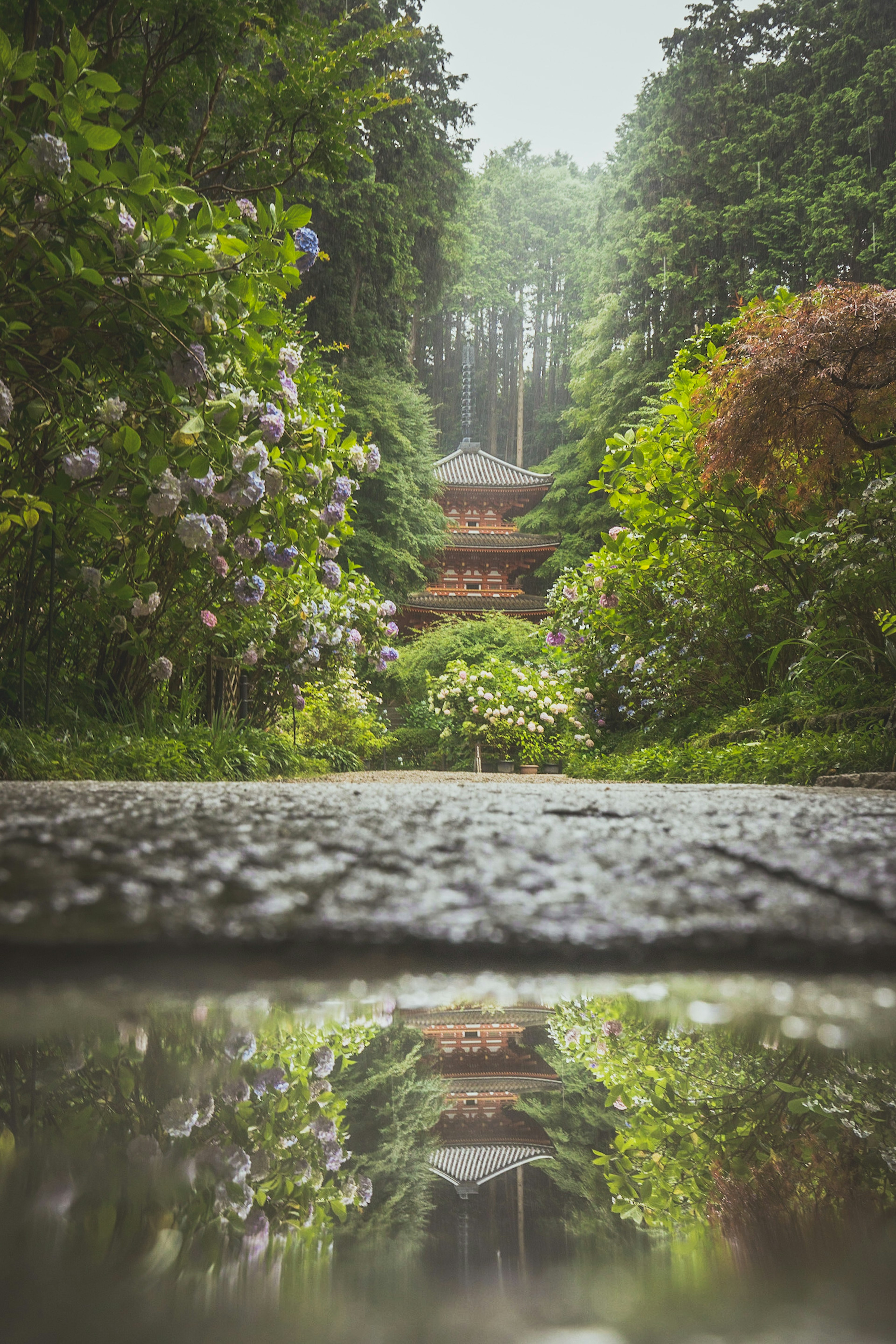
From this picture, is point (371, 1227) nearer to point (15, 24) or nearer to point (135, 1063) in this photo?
point (135, 1063)

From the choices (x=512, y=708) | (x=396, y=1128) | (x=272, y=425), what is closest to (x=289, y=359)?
(x=272, y=425)

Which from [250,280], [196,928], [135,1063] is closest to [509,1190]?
[135,1063]

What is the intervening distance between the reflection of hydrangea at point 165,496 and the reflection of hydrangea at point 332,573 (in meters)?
2.13

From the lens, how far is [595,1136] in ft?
1.22

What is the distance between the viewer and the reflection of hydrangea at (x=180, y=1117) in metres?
0.36

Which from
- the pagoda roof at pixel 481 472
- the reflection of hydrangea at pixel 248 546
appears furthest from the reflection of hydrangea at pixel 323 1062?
the pagoda roof at pixel 481 472

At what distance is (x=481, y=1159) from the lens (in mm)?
353

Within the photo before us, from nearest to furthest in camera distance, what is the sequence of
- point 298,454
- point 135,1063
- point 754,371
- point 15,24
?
1. point 135,1063
2. point 15,24
3. point 298,454
4. point 754,371

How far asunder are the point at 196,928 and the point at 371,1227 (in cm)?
41

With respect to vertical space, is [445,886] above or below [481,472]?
below

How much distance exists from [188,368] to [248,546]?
1068 millimetres

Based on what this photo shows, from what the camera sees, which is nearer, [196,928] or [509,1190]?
[509,1190]

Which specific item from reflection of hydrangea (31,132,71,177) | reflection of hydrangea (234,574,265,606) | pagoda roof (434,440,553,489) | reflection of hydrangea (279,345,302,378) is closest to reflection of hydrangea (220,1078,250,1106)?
reflection of hydrangea (31,132,71,177)

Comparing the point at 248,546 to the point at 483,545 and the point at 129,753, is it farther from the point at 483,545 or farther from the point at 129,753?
the point at 483,545
